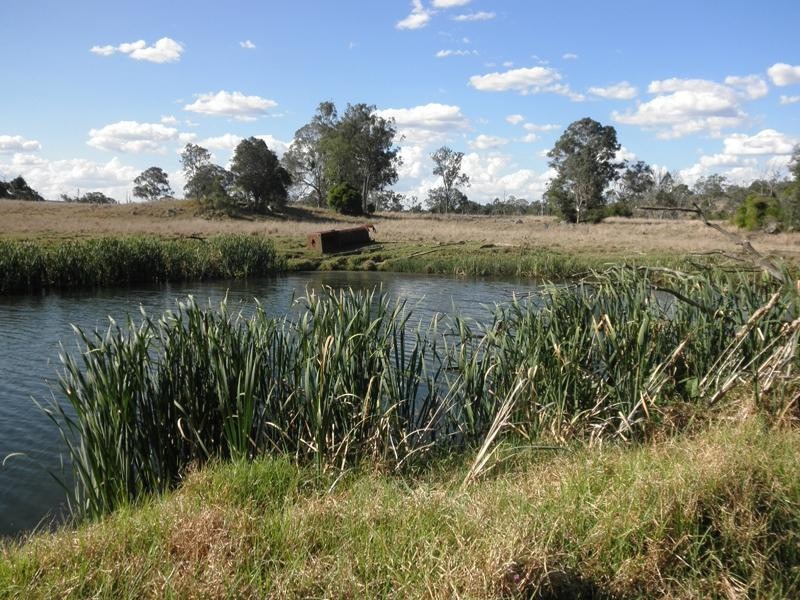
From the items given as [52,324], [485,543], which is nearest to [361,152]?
[52,324]

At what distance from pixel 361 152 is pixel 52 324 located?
57.6 m

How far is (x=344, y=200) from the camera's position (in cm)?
6231

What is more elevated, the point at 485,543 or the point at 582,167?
the point at 582,167

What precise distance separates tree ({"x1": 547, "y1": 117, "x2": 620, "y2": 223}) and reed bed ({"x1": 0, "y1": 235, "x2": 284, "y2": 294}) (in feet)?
126

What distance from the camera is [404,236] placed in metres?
42.5

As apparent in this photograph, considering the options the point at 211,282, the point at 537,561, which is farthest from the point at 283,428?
the point at 211,282

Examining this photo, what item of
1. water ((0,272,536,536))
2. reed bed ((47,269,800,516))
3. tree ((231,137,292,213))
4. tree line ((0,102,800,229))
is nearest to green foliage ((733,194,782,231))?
tree line ((0,102,800,229))

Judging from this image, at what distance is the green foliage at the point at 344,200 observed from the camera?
62.5 m

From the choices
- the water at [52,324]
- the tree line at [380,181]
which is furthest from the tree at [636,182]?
the water at [52,324]

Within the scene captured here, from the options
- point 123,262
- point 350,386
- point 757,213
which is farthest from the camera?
point 757,213

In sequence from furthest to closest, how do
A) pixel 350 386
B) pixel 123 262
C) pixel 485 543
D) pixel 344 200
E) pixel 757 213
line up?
pixel 344 200
pixel 757 213
pixel 123 262
pixel 350 386
pixel 485 543

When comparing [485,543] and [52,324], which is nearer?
[485,543]

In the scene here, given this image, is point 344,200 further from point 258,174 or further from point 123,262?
point 123,262

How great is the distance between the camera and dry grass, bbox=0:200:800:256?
113 ft
